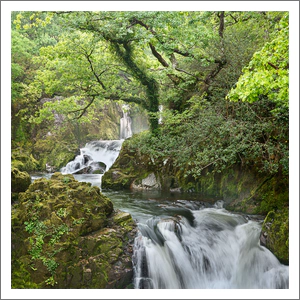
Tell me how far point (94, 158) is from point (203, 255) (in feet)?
16.5

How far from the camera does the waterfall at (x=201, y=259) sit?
3674mm

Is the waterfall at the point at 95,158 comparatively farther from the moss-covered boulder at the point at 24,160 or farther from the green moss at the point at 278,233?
the green moss at the point at 278,233

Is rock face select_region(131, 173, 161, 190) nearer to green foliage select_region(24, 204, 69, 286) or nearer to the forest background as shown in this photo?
green foliage select_region(24, 204, 69, 286)

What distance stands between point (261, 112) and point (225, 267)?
8.66 ft

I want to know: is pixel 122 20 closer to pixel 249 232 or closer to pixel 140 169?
pixel 140 169

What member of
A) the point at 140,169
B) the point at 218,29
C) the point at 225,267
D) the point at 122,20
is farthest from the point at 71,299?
the point at 218,29

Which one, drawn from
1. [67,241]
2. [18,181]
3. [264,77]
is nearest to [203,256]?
[67,241]

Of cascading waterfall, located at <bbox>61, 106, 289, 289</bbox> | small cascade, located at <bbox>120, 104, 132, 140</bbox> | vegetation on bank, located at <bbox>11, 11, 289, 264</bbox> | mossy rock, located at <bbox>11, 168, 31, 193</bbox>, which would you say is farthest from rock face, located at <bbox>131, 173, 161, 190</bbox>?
small cascade, located at <bbox>120, 104, 132, 140</bbox>

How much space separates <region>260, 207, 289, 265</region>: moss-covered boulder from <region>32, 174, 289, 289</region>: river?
9 centimetres

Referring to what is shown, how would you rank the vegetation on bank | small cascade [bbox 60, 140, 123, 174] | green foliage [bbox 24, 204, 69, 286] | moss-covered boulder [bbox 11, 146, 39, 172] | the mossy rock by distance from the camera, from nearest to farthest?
green foliage [bbox 24, 204, 69, 286], the mossy rock, the vegetation on bank, moss-covered boulder [bbox 11, 146, 39, 172], small cascade [bbox 60, 140, 123, 174]

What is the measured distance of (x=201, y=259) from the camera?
154 inches

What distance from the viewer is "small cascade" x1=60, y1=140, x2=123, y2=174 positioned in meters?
7.74

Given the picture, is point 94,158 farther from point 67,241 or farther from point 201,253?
point 201,253
